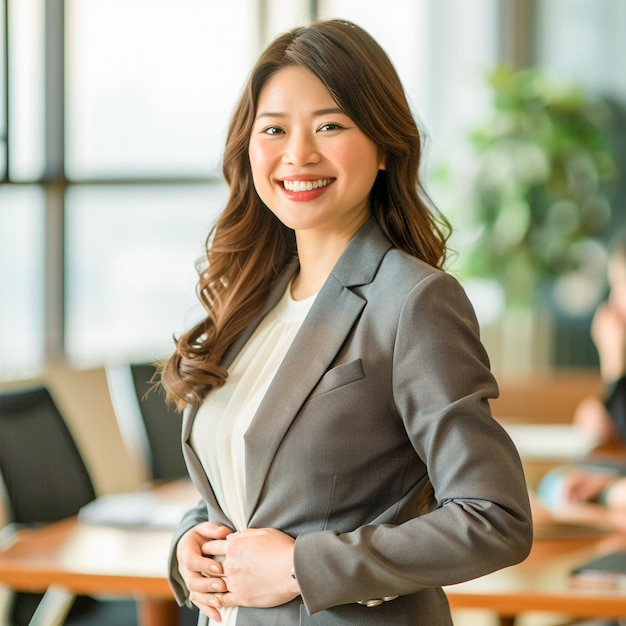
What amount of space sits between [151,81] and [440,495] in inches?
187

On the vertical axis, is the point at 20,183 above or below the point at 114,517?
above

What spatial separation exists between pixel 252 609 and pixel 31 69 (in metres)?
4.20

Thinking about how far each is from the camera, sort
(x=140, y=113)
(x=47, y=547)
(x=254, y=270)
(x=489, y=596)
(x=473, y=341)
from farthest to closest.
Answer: (x=140, y=113)
(x=47, y=547)
(x=489, y=596)
(x=254, y=270)
(x=473, y=341)

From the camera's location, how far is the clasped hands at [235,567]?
1514 mm

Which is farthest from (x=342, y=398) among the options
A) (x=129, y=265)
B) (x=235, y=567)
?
(x=129, y=265)

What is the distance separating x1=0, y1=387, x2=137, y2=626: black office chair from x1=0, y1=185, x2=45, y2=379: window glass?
1600 millimetres

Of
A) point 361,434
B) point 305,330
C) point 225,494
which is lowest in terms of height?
point 225,494

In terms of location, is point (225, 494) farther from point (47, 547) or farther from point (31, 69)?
point (31, 69)

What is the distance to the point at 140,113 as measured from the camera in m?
5.86

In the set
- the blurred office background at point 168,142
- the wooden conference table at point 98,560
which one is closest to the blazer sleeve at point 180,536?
the wooden conference table at point 98,560

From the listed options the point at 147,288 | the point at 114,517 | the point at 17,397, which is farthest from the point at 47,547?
the point at 147,288

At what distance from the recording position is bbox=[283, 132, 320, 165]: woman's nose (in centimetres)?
158

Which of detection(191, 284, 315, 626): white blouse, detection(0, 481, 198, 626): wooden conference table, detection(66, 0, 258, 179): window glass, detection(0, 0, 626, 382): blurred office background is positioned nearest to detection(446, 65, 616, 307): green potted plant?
detection(0, 0, 626, 382): blurred office background

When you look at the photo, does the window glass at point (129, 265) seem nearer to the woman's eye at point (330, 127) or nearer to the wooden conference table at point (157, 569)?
the wooden conference table at point (157, 569)
